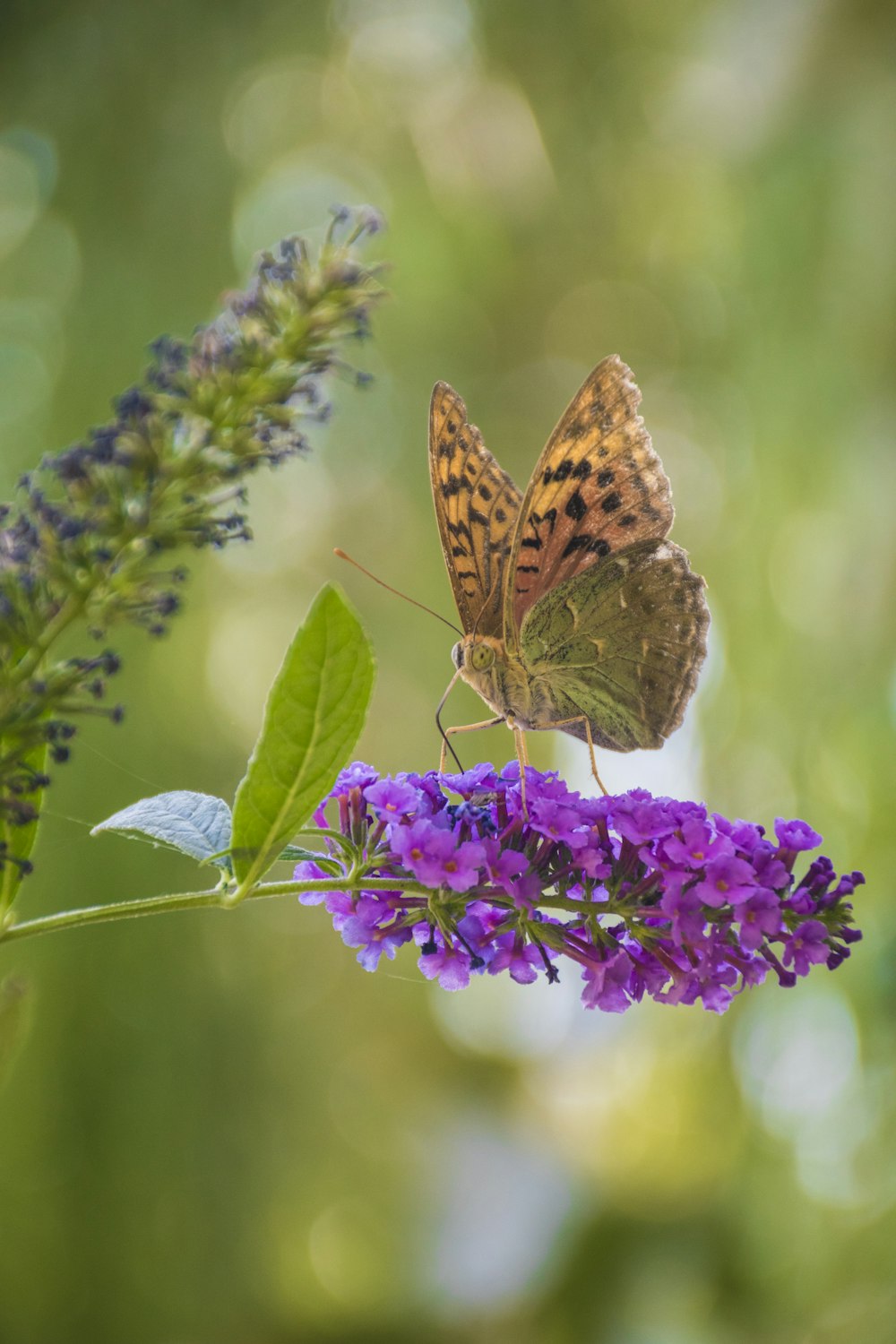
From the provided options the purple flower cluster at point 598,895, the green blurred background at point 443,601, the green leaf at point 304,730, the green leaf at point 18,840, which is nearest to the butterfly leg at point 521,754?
the purple flower cluster at point 598,895

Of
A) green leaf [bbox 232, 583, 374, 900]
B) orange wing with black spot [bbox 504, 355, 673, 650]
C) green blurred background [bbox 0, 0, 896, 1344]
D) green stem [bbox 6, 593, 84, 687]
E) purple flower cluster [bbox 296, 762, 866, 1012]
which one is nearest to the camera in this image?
green stem [bbox 6, 593, 84, 687]

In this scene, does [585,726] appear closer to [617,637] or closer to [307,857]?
[617,637]

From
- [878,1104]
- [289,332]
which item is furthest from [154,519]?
[878,1104]

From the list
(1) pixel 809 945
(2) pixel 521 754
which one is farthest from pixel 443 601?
(1) pixel 809 945

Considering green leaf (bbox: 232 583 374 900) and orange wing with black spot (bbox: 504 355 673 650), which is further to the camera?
orange wing with black spot (bbox: 504 355 673 650)

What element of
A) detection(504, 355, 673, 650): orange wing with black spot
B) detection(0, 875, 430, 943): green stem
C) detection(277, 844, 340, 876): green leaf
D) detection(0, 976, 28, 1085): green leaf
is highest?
detection(504, 355, 673, 650): orange wing with black spot

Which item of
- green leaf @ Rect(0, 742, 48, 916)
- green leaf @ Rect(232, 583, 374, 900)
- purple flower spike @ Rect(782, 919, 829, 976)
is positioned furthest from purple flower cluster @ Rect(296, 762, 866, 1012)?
green leaf @ Rect(0, 742, 48, 916)

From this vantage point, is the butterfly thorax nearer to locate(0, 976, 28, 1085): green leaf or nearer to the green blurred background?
locate(0, 976, 28, 1085): green leaf
